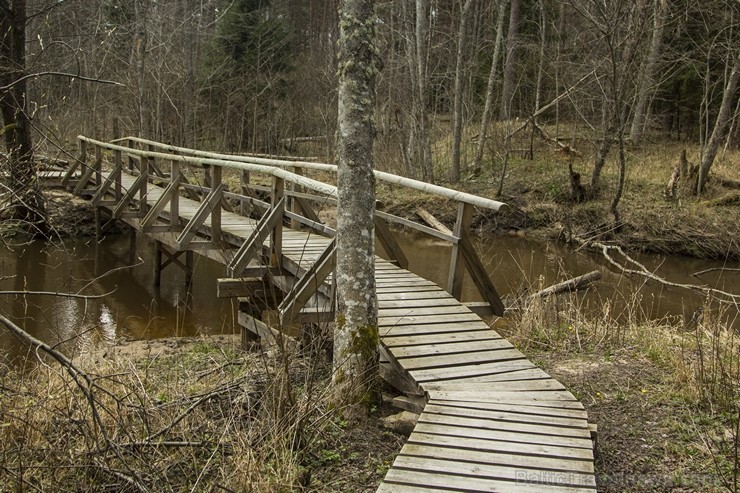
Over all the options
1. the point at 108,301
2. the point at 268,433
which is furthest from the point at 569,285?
the point at 108,301

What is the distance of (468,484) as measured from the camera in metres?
3.21

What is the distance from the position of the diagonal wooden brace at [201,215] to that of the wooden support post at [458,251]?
11.8ft

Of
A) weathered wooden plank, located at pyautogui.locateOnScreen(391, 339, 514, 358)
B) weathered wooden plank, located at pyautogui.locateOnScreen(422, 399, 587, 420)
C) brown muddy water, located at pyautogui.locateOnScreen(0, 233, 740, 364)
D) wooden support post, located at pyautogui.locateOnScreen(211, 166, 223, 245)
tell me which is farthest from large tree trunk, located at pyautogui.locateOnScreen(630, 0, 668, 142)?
weathered wooden plank, located at pyautogui.locateOnScreen(422, 399, 587, 420)

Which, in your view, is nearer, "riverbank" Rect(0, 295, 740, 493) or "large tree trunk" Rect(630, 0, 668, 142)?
"riverbank" Rect(0, 295, 740, 493)

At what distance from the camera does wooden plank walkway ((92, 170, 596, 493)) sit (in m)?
3.29

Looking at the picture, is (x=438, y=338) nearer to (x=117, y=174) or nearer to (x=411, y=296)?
(x=411, y=296)

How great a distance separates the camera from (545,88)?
2477 cm

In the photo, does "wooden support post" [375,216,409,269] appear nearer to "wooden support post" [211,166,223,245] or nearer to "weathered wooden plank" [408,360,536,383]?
"wooden support post" [211,166,223,245]

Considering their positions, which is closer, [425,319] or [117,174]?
[425,319]

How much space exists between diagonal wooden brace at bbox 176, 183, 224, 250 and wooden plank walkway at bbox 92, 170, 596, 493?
122 inches

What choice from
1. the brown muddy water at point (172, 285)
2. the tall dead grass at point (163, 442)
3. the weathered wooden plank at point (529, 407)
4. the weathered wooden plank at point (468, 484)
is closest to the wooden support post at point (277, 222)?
the brown muddy water at point (172, 285)

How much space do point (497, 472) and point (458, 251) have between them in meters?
3.12

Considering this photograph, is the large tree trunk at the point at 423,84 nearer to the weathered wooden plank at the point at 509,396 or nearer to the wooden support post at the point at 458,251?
the wooden support post at the point at 458,251

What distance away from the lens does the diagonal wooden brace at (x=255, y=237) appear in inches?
267
